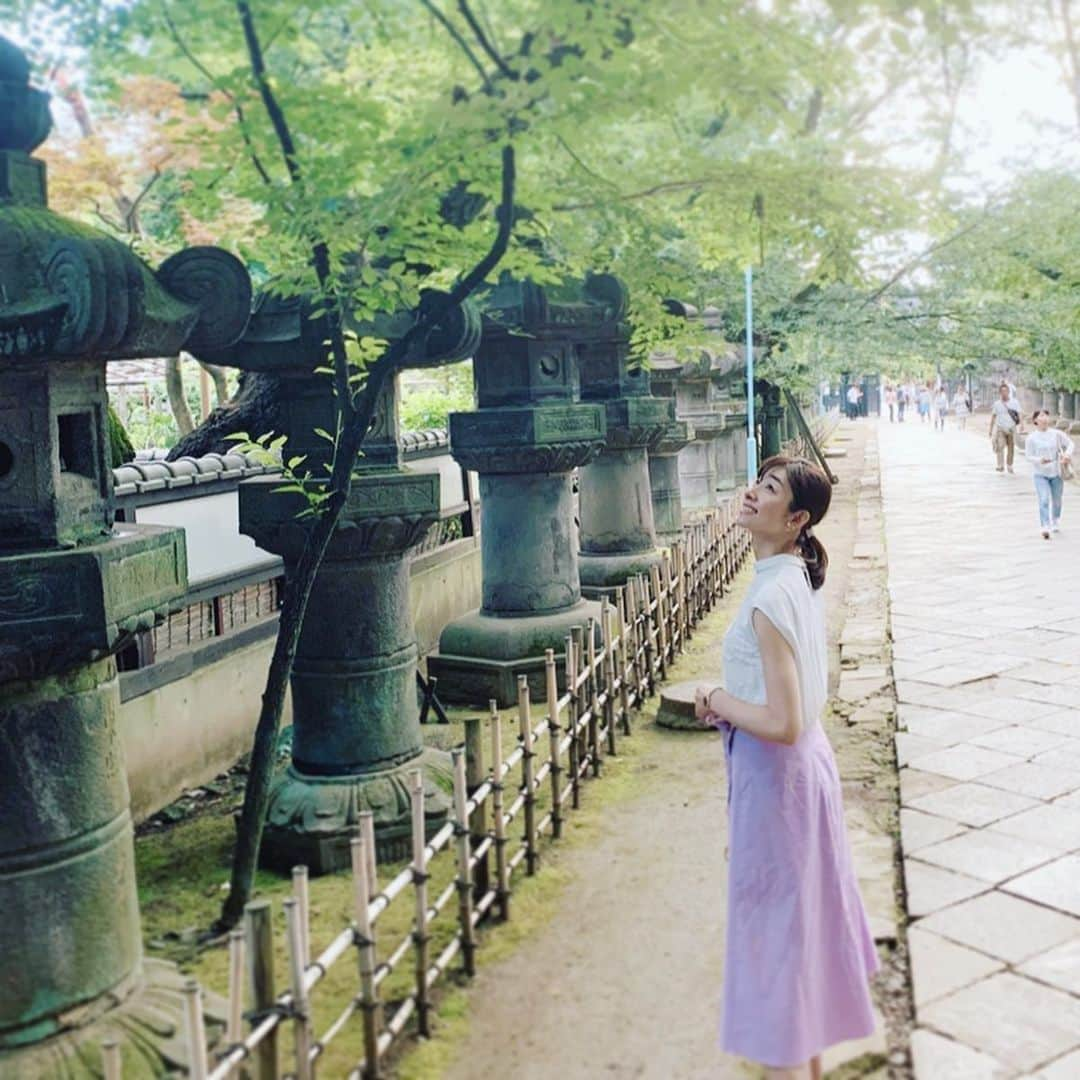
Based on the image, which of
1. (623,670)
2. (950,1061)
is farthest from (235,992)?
(623,670)

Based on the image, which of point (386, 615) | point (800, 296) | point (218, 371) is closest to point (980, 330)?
point (800, 296)

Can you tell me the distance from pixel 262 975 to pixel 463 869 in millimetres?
1343

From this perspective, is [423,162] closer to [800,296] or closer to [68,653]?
[68,653]

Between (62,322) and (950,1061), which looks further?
(950,1061)

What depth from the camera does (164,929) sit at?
14.7ft

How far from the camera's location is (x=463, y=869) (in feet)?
13.4

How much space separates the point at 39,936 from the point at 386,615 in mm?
2389

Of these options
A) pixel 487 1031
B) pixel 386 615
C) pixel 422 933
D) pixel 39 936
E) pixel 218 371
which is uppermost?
pixel 218 371

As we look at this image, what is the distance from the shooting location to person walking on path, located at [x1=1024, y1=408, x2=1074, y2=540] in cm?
1323

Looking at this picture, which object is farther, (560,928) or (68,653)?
(560,928)

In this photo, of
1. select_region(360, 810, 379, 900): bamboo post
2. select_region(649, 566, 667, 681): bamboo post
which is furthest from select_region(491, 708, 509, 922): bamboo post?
select_region(649, 566, 667, 681): bamboo post

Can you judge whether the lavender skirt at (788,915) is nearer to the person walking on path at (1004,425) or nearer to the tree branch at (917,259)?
the tree branch at (917,259)

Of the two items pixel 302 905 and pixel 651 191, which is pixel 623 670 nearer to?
pixel 651 191

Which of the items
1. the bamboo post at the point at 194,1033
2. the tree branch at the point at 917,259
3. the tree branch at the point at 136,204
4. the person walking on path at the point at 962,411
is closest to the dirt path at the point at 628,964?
the bamboo post at the point at 194,1033
